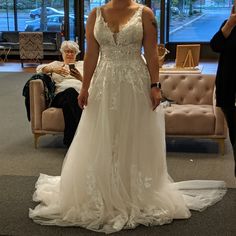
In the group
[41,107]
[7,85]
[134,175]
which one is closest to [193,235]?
[134,175]

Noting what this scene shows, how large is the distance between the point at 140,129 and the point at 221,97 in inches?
22.1

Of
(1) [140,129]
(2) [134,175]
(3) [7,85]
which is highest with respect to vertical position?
(1) [140,129]

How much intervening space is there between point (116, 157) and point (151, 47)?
0.75 meters

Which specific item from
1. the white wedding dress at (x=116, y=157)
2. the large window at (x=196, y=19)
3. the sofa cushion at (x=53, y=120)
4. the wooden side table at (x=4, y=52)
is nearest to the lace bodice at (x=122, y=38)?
the white wedding dress at (x=116, y=157)

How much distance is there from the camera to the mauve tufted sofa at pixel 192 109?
4457mm

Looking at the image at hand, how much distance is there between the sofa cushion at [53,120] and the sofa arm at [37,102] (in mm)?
60

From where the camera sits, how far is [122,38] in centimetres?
291

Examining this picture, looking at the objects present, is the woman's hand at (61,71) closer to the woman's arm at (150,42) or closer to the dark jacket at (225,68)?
the woman's arm at (150,42)

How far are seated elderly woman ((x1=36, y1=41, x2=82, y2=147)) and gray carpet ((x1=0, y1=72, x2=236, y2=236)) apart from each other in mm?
315

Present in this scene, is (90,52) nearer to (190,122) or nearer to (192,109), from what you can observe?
(190,122)

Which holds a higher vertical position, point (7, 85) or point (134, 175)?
point (134, 175)

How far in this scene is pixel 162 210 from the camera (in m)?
3.05

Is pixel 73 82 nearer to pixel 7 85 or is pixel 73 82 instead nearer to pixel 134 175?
pixel 134 175

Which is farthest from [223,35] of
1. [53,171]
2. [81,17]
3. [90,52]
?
[81,17]
